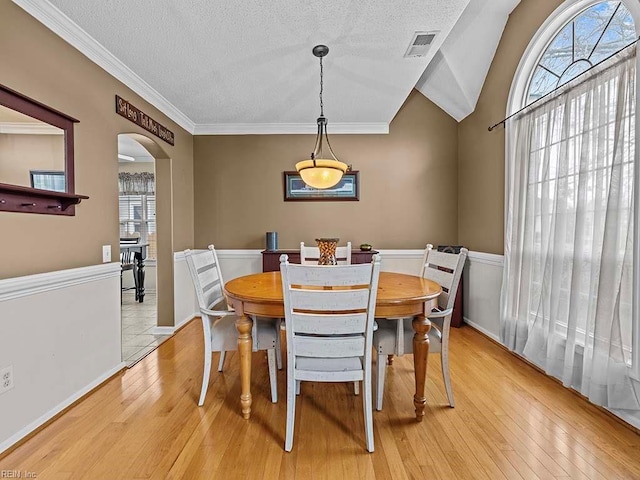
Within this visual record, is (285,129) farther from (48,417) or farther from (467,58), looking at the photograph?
(48,417)

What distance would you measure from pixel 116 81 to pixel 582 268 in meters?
3.63

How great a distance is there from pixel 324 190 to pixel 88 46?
2684 mm

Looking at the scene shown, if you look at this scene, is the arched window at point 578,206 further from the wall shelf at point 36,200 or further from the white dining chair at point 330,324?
the wall shelf at point 36,200

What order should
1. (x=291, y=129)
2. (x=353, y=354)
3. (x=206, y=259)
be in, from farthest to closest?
(x=291, y=129) → (x=206, y=259) → (x=353, y=354)

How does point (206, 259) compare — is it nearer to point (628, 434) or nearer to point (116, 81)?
point (116, 81)

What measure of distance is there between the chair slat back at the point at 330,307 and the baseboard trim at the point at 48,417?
1.50 meters

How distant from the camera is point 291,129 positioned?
4.32 meters

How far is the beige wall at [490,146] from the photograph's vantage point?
9.50 ft

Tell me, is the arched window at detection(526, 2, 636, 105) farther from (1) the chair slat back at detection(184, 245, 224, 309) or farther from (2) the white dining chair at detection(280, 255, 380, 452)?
(1) the chair slat back at detection(184, 245, 224, 309)

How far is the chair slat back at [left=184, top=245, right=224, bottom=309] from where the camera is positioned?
217 cm

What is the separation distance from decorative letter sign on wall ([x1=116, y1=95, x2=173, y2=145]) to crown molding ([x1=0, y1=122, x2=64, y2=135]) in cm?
76

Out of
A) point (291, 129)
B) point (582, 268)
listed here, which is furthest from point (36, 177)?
point (582, 268)

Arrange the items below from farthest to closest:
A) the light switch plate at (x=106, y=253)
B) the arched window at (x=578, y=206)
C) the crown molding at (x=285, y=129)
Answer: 1. the crown molding at (x=285, y=129)
2. the light switch plate at (x=106, y=253)
3. the arched window at (x=578, y=206)

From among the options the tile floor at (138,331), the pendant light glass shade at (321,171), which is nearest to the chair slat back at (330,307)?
the pendant light glass shade at (321,171)
